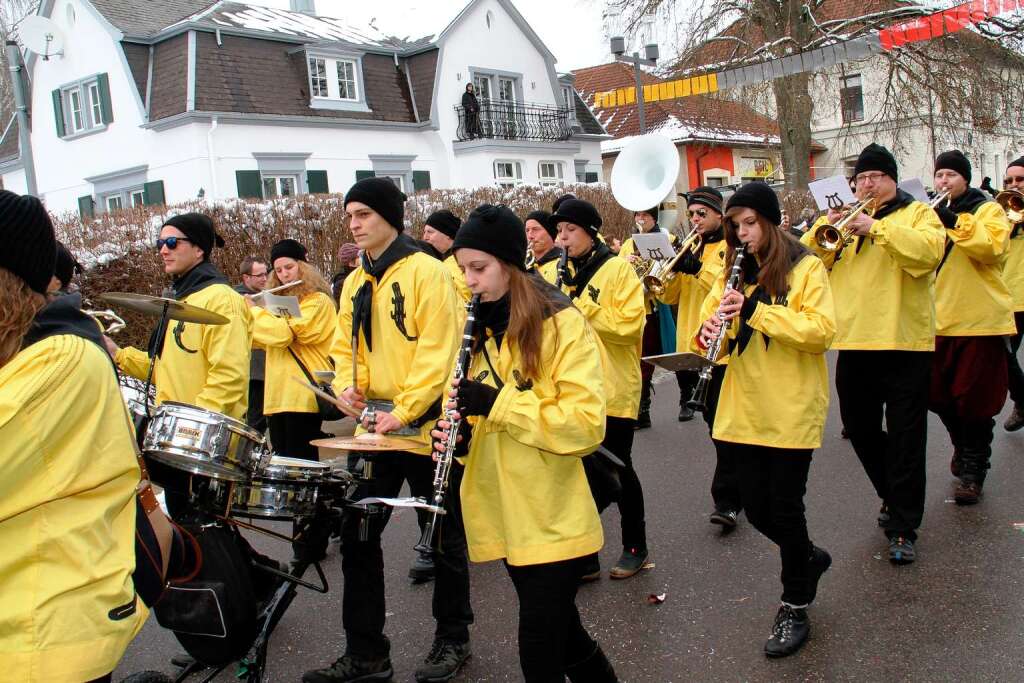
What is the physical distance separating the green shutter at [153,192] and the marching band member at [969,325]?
1870cm

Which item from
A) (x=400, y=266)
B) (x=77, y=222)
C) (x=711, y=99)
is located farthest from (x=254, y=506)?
(x=711, y=99)

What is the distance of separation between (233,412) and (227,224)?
7696 mm

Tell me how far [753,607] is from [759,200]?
191 centimetres

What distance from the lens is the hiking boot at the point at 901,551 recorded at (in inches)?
190

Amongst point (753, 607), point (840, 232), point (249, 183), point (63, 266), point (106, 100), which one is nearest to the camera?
point (63, 266)

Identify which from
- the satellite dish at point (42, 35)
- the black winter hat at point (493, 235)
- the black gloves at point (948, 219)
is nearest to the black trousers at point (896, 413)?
the black gloves at point (948, 219)

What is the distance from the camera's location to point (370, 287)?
414cm

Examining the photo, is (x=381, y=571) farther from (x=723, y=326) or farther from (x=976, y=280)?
(x=976, y=280)

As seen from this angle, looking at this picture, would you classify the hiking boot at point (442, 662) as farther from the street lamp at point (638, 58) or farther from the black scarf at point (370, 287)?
the street lamp at point (638, 58)

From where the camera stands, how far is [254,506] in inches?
146

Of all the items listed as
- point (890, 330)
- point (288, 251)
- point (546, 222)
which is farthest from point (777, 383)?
point (288, 251)

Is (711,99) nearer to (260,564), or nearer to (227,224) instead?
(227,224)

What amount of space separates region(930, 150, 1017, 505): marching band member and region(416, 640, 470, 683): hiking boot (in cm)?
333

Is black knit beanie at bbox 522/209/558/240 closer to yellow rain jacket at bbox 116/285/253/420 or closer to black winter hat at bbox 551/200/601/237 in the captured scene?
black winter hat at bbox 551/200/601/237
